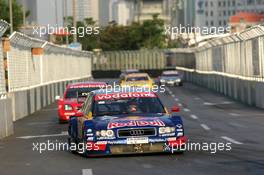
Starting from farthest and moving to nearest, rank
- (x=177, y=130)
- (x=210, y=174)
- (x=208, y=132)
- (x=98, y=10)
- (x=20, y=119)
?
1. (x=98, y=10)
2. (x=20, y=119)
3. (x=208, y=132)
4. (x=177, y=130)
5. (x=210, y=174)

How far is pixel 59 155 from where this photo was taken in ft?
57.4

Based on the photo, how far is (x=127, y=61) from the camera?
119500 mm

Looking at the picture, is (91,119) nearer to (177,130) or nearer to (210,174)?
(177,130)

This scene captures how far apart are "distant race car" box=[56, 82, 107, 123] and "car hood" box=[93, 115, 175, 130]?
12.4 m

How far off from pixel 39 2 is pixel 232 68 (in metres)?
28.0

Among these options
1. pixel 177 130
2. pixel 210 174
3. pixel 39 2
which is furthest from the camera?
pixel 39 2

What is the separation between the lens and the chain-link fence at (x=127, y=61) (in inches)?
4641

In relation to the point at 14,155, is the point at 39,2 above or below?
above

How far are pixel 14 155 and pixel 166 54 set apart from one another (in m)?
98.7

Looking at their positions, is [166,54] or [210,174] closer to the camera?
[210,174]

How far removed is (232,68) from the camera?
1930 inches

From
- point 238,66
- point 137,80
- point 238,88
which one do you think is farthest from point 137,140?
point 137,80

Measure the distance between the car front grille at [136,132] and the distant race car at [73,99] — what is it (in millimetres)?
12822

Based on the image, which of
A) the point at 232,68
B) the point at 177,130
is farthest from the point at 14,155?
the point at 232,68
